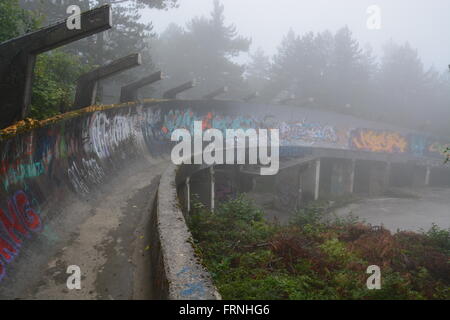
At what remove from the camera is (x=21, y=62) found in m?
6.22

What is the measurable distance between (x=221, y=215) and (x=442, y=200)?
27.9 m

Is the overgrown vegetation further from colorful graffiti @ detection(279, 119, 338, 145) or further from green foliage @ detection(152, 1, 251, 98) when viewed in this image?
green foliage @ detection(152, 1, 251, 98)

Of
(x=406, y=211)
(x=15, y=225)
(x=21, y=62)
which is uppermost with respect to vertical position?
(x=21, y=62)

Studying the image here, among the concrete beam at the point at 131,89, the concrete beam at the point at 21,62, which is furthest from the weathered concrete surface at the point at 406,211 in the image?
the concrete beam at the point at 21,62

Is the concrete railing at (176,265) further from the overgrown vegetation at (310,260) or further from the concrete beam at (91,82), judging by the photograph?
the concrete beam at (91,82)

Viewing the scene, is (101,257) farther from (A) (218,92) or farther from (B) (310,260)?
(A) (218,92)

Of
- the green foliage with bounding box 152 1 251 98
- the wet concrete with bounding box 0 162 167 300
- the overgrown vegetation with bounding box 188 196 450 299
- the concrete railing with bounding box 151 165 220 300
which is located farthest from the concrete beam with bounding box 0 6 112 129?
the green foliage with bounding box 152 1 251 98

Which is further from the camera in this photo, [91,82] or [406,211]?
[406,211]

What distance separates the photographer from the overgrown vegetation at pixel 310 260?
524 cm

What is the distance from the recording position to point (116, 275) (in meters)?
4.42

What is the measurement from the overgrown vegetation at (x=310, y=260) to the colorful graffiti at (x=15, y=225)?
2.50m

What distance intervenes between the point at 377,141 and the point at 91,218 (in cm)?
3561

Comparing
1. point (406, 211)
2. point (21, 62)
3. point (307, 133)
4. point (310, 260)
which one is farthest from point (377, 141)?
Result: point (21, 62)
